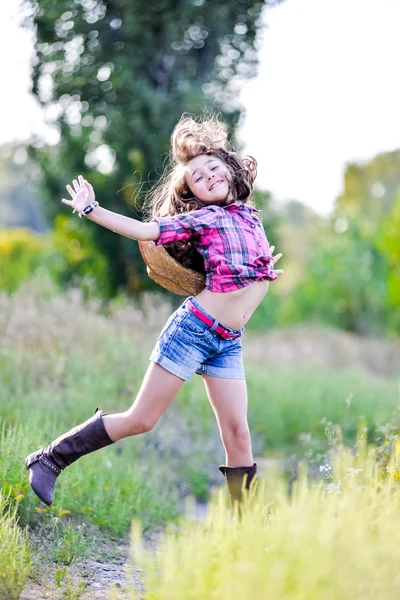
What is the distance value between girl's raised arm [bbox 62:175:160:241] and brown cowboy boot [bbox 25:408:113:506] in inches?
31.5

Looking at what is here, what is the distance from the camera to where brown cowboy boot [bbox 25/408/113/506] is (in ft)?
10.5

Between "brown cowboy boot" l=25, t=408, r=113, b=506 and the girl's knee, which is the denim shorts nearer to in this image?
the girl's knee

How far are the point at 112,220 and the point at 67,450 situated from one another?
3.25 feet

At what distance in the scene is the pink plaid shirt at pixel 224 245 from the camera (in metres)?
3.09

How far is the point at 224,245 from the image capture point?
→ 10.3 feet

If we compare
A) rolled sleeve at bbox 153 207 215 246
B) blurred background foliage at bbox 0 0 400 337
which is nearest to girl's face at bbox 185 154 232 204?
rolled sleeve at bbox 153 207 215 246

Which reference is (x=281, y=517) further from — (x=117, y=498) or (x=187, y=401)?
(x=187, y=401)

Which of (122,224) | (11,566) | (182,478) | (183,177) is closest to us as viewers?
(11,566)

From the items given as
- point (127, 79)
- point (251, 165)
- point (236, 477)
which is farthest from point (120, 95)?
point (236, 477)

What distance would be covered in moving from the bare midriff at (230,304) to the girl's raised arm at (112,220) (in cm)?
35

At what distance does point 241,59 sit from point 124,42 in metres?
1.65

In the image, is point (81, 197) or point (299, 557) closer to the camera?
point (299, 557)

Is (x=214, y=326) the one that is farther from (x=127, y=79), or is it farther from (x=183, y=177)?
(x=127, y=79)

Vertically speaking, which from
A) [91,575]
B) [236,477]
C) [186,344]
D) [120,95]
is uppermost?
[120,95]
